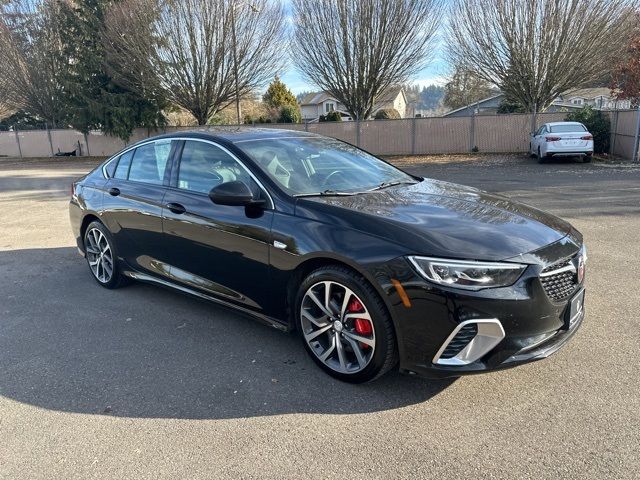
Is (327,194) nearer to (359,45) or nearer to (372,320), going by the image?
(372,320)

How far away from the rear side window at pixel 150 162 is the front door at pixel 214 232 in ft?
0.86

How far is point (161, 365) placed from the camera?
141 inches

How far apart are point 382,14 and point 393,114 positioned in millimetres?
26157

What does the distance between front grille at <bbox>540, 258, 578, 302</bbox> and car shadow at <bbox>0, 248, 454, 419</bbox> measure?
887 millimetres

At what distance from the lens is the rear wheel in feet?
16.8

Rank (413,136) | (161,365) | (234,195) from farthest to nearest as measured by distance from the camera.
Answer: (413,136) < (161,365) < (234,195)

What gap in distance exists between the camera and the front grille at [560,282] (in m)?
2.87

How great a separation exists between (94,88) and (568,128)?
983 inches

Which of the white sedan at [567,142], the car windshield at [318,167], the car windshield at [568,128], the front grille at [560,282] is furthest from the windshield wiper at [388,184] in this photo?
the car windshield at [568,128]

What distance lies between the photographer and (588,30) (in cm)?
2153

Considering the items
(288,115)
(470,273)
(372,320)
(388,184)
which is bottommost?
(372,320)

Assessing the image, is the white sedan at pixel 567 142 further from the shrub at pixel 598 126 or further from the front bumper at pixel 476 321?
the front bumper at pixel 476 321

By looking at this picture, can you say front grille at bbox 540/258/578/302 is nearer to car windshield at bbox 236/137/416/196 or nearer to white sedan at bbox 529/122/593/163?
car windshield at bbox 236/137/416/196

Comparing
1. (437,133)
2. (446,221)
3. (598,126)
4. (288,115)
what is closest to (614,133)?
(598,126)
